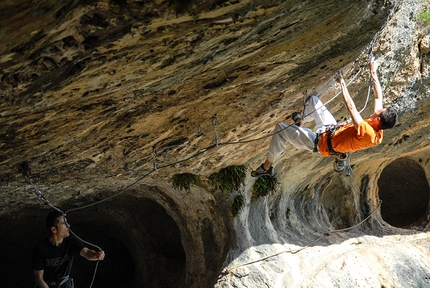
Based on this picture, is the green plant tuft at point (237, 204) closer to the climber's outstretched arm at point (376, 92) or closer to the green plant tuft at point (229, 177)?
the green plant tuft at point (229, 177)

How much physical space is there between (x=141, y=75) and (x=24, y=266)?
25.3 ft

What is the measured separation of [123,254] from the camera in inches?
445

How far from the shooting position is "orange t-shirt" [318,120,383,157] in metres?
5.11

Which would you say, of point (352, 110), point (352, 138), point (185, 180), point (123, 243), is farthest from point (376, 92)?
point (123, 243)

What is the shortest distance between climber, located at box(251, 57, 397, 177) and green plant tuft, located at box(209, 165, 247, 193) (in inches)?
31.1

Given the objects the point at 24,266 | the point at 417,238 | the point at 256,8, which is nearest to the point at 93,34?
the point at 256,8

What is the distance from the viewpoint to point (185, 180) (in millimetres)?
7453

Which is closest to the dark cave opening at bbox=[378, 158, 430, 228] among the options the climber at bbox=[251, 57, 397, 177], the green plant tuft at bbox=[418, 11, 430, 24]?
the green plant tuft at bbox=[418, 11, 430, 24]

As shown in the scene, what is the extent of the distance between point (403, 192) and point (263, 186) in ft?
21.9

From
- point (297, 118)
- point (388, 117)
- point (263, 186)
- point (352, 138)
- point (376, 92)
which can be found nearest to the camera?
point (388, 117)

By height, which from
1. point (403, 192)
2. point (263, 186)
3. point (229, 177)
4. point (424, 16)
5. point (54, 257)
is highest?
point (424, 16)

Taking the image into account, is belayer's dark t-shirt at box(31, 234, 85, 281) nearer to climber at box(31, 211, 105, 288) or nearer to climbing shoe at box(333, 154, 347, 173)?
climber at box(31, 211, 105, 288)

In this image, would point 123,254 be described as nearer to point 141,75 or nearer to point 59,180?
point 59,180

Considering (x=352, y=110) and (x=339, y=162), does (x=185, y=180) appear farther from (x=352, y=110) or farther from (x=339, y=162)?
(x=352, y=110)
